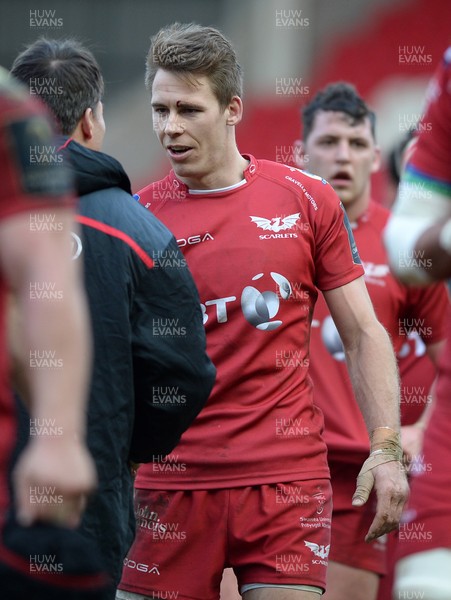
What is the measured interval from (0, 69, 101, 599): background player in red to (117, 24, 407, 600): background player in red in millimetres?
1847

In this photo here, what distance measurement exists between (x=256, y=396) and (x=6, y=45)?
11220 mm

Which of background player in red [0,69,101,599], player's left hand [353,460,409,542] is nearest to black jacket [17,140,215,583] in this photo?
player's left hand [353,460,409,542]

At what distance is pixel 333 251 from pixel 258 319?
0.36 metres

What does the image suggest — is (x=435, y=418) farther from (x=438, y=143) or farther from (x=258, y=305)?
(x=258, y=305)

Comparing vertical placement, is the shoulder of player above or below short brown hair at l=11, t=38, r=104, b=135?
below

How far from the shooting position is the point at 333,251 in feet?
14.6

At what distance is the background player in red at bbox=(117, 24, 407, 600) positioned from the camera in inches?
167

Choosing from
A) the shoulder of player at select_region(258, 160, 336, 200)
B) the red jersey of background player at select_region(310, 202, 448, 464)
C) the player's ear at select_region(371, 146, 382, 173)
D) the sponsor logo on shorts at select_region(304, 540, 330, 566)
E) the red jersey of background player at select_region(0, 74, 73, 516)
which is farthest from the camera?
the player's ear at select_region(371, 146, 382, 173)

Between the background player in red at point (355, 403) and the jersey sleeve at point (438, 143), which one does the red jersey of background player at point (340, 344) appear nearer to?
the background player in red at point (355, 403)

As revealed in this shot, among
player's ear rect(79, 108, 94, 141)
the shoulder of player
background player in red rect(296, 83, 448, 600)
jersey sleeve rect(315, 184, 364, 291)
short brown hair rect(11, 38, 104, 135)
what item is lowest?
background player in red rect(296, 83, 448, 600)

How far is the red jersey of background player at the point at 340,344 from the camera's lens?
5645mm

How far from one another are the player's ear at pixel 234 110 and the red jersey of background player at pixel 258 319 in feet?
0.98

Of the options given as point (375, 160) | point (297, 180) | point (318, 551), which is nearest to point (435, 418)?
point (318, 551)

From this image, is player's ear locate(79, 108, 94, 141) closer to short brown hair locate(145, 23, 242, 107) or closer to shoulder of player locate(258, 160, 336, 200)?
short brown hair locate(145, 23, 242, 107)
